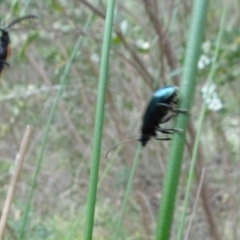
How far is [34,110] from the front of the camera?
2568mm

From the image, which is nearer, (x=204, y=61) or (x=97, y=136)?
(x=97, y=136)

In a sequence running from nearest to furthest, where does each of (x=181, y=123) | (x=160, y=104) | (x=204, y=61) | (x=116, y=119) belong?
1. (x=181, y=123)
2. (x=160, y=104)
3. (x=204, y=61)
4. (x=116, y=119)

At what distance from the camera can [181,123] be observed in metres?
0.31

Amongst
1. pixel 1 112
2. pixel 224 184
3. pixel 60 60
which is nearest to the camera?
pixel 60 60

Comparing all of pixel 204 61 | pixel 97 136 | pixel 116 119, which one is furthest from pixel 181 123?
pixel 116 119

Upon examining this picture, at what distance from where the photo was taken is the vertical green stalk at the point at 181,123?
0.31 metres

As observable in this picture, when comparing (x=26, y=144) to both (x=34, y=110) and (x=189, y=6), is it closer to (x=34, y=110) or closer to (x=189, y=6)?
(x=189, y=6)

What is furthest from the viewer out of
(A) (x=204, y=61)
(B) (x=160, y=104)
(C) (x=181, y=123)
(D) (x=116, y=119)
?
(D) (x=116, y=119)

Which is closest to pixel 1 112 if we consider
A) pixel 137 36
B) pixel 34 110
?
pixel 34 110

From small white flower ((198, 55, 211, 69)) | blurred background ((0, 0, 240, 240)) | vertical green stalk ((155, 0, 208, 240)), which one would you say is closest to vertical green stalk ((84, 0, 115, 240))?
vertical green stalk ((155, 0, 208, 240))

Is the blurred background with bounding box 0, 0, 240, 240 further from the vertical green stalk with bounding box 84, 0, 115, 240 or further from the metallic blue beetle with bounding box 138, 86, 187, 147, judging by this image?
the vertical green stalk with bounding box 84, 0, 115, 240

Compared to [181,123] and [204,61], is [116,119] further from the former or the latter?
[181,123]

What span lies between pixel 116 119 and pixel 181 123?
1.51 meters

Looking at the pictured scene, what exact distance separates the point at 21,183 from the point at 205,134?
0.85 meters
